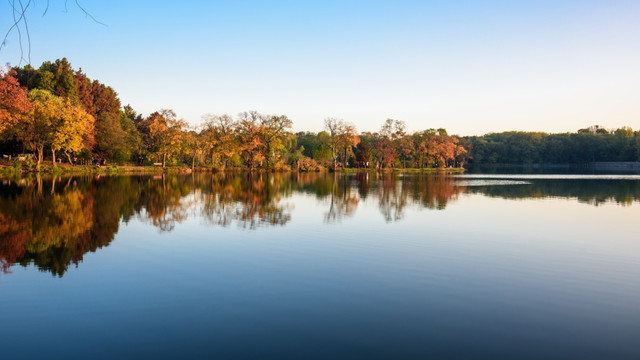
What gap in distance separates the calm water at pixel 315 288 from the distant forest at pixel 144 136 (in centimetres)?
4027

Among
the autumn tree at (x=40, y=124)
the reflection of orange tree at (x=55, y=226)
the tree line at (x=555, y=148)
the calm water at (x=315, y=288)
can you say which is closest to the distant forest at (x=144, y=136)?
the autumn tree at (x=40, y=124)

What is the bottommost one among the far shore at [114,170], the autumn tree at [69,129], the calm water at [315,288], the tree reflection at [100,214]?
the calm water at [315,288]

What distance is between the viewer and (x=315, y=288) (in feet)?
29.6

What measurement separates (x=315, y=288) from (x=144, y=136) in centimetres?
7692

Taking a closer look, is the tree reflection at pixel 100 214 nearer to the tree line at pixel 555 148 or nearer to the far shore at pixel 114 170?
the far shore at pixel 114 170

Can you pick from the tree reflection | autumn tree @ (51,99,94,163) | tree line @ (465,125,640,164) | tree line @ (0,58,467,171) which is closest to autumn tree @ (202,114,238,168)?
tree line @ (0,58,467,171)

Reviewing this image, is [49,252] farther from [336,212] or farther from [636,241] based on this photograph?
[636,241]

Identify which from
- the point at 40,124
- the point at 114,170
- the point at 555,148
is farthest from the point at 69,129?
the point at 555,148

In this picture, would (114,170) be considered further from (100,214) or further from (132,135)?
(100,214)

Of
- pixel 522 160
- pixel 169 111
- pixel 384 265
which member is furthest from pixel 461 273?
pixel 522 160

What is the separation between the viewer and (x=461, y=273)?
1041cm

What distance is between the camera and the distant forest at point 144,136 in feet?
170

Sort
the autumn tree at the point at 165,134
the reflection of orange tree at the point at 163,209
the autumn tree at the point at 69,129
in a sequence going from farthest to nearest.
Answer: the autumn tree at the point at 165,134 → the autumn tree at the point at 69,129 → the reflection of orange tree at the point at 163,209

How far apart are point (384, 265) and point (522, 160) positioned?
16948 centimetres
